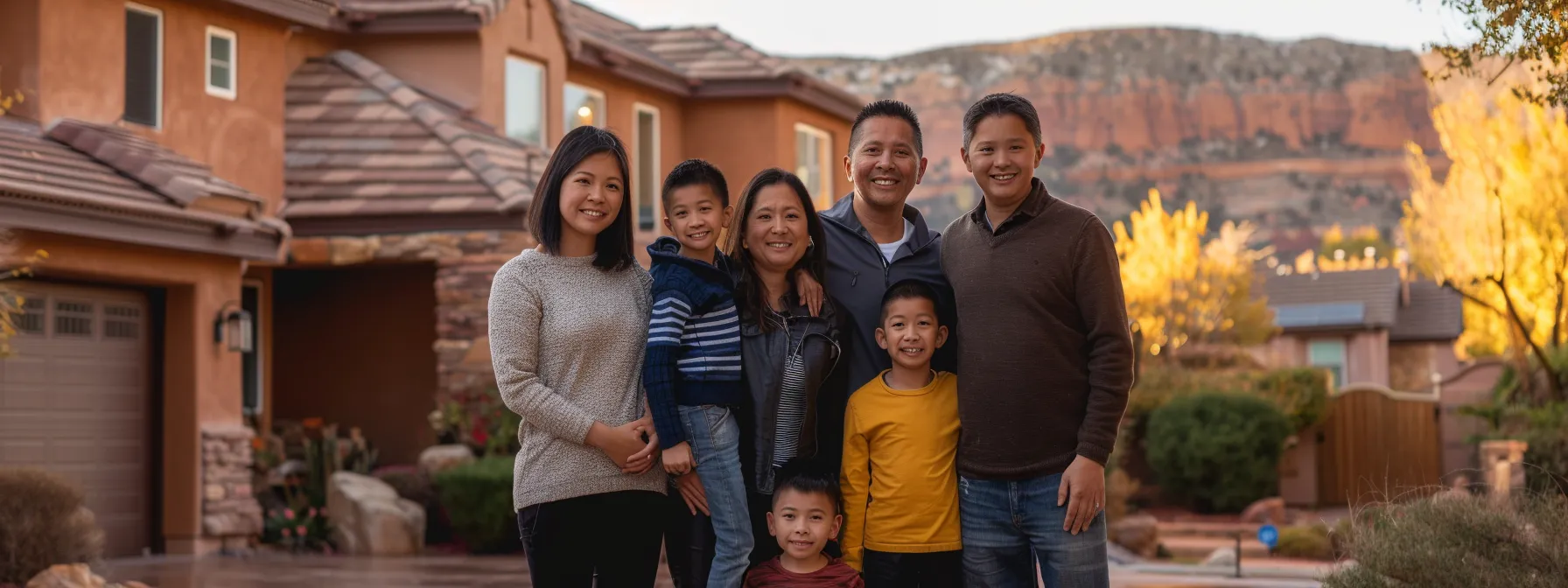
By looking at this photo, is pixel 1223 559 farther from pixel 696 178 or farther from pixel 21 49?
pixel 696 178

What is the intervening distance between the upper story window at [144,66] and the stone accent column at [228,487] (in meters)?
2.97

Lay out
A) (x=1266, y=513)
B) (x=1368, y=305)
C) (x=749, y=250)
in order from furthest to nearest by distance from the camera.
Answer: (x=1368, y=305)
(x=1266, y=513)
(x=749, y=250)

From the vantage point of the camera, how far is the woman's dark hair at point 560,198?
495 centimetres

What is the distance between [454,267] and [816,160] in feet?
28.6

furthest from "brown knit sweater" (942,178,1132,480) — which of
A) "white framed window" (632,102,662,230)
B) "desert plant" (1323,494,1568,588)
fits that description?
"white framed window" (632,102,662,230)

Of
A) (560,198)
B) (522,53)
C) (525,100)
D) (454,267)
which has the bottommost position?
(560,198)

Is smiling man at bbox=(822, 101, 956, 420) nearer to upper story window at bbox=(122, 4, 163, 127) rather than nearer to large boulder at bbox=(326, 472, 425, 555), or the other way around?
large boulder at bbox=(326, 472, 425, 555)

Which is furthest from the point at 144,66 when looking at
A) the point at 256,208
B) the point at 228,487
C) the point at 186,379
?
the point at 228,487

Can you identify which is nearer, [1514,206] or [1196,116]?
[1514,206]

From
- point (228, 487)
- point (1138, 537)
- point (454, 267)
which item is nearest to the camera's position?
point (228, 487)

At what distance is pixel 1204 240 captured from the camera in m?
93.1

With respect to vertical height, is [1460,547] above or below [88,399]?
below

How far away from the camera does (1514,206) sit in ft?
76.4

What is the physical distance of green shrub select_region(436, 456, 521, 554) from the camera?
14.5m
